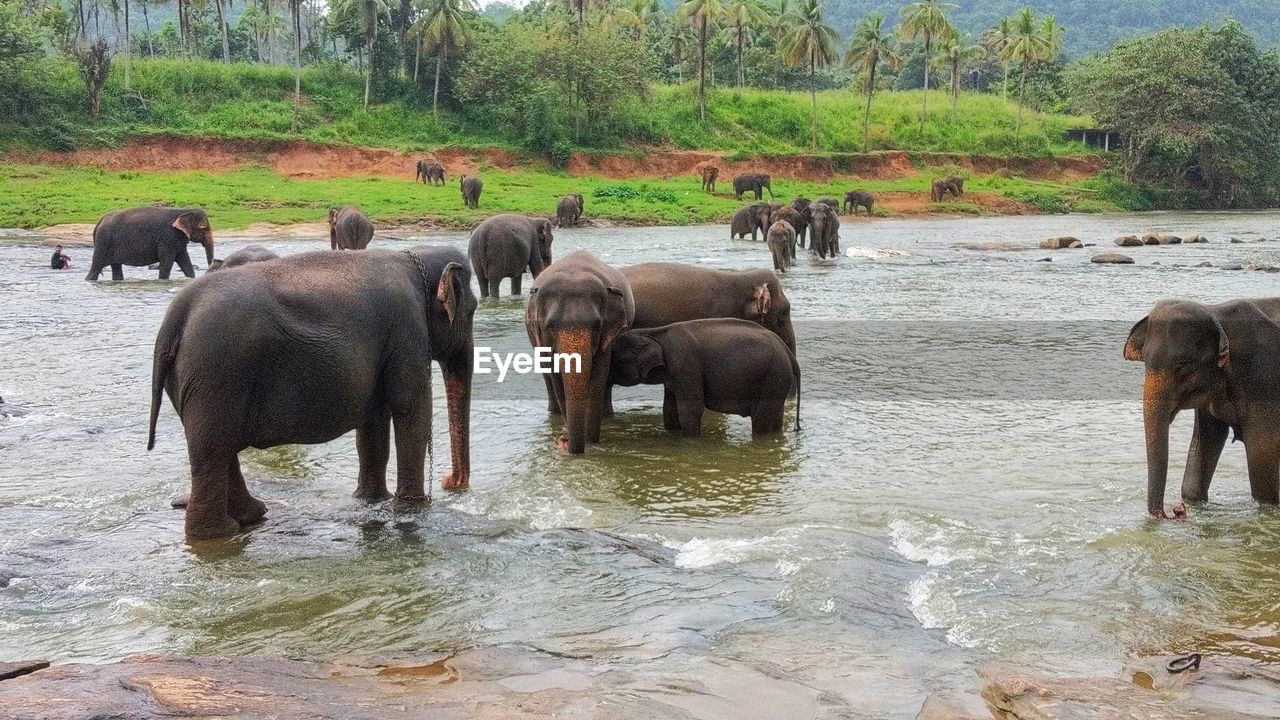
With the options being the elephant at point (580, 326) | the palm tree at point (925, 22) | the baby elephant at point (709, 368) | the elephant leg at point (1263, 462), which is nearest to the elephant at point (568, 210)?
the baby elephant at point (709, 368)

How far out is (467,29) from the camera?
55312mm

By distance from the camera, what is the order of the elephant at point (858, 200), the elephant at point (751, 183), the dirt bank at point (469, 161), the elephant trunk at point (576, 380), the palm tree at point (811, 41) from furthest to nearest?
1. the palm tree at point (811, 41)
2. the elephant at point (751, 183)
3. the elephant at point (858, 200)
4. the dirt bank at point (469, 161)
5. the elephant trunk at point (576, 380)

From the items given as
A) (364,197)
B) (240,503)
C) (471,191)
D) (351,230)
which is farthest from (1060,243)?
Answer: (240,503)

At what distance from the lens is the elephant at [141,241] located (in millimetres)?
19656

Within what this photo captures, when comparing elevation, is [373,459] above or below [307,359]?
below

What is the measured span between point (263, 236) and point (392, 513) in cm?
2310

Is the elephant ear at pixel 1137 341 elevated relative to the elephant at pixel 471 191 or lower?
lower

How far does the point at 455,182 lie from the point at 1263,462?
40.0 m

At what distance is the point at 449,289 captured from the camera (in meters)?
6.57

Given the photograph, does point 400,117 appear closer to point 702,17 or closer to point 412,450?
point 702,17

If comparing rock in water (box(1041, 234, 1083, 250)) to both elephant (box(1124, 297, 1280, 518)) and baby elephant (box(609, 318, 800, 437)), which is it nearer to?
baby elephant (box(609, 318, 800, 437))

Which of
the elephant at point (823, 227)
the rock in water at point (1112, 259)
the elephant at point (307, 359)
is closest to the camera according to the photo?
the elephant at point (307, 359)

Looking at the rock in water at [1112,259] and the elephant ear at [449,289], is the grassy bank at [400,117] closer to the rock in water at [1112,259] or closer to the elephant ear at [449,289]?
the rock in water at [1112,259]

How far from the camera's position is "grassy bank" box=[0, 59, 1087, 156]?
4450 cm
